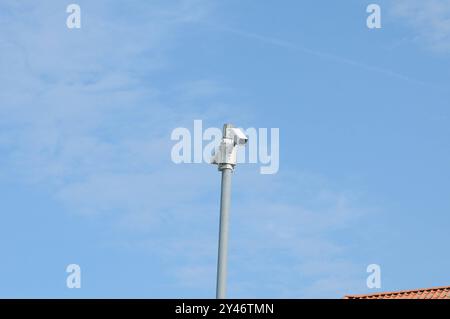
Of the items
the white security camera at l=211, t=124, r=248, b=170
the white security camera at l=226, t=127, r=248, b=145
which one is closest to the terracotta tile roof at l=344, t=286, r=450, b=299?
the white security camera at l=211, t=124, r=248, b=170

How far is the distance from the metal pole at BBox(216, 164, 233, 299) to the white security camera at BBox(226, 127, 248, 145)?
383 mm

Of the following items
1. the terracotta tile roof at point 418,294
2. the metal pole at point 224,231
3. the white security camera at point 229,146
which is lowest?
the metal pole at point 224,231

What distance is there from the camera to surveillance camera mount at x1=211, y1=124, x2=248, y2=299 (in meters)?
12.4

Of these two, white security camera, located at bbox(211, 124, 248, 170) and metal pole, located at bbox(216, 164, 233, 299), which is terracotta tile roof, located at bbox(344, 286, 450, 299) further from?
white security camera, located at bbox(211, 124, 248, 170)

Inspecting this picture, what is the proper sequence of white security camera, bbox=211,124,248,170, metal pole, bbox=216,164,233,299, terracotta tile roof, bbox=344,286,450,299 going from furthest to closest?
1. terracotta tile roof, bbox=344,286,450,299
2. white security camera, bbox=211,124,248,170
3. metal pole, bbox=216,164,233,299

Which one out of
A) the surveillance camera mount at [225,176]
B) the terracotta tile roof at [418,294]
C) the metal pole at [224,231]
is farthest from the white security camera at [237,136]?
the terracotta tile roof at [418,294]

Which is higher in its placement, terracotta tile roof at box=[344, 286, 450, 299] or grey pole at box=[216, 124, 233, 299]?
terracotta tile roof at box=[344, 286, 450, 299]

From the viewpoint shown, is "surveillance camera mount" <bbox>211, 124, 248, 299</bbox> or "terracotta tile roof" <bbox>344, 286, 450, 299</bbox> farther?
"terracotta tile roof" <bbox>344, 286, 450, 299</bbox>

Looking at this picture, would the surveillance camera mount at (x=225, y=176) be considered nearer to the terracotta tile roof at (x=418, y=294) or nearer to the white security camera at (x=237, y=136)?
the white security camera at (x=237, y=136)

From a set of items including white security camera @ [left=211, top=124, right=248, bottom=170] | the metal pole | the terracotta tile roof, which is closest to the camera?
the metal pole

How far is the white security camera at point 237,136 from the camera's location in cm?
1242

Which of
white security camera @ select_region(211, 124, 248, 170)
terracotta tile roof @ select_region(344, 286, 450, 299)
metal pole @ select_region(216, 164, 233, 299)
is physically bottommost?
metal pole @ select_region(216, 164, 233, 299)
